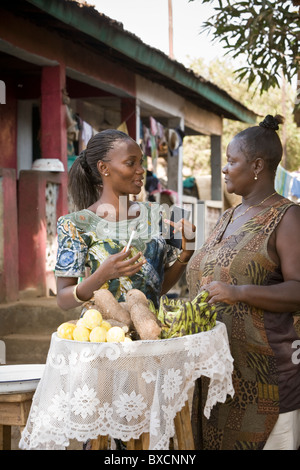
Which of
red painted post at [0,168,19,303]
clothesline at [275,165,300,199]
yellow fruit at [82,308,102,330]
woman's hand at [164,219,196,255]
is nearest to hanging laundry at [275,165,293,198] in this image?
clothesline at [275,165,300,199]

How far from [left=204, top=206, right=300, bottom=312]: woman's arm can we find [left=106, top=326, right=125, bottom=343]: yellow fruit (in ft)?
1.32

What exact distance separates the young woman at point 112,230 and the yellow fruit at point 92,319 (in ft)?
0.69

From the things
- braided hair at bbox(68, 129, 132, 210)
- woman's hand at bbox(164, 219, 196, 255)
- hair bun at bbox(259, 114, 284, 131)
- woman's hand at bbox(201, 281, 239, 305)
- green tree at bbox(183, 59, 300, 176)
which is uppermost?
green tree at bbox(183, 59, 300, 176)

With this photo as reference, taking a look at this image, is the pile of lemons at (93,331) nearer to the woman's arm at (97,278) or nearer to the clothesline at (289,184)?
the woman's arm at (97,278)

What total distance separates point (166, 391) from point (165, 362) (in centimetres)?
10

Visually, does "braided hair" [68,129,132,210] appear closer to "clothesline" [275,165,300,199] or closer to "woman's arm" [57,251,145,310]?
"woman's arm" [57,251,145,310]

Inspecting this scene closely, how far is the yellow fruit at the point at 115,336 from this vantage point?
2297mm

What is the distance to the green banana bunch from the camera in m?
2.40

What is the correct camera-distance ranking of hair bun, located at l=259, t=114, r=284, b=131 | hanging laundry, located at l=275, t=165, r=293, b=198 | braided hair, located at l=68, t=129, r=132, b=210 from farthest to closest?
1. hanging laundry, located at l=275, t=165, r=293, b=198
2. braided hair, located at l=68, t=129, r=132, b=210
3. hair bun, located at l=259, t=114, r=284, b=131

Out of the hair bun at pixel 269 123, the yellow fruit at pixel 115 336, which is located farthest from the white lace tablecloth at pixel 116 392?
the hair bun at pixel 269 123

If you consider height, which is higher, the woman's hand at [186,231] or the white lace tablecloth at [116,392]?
the woman's hand at [186,231]
